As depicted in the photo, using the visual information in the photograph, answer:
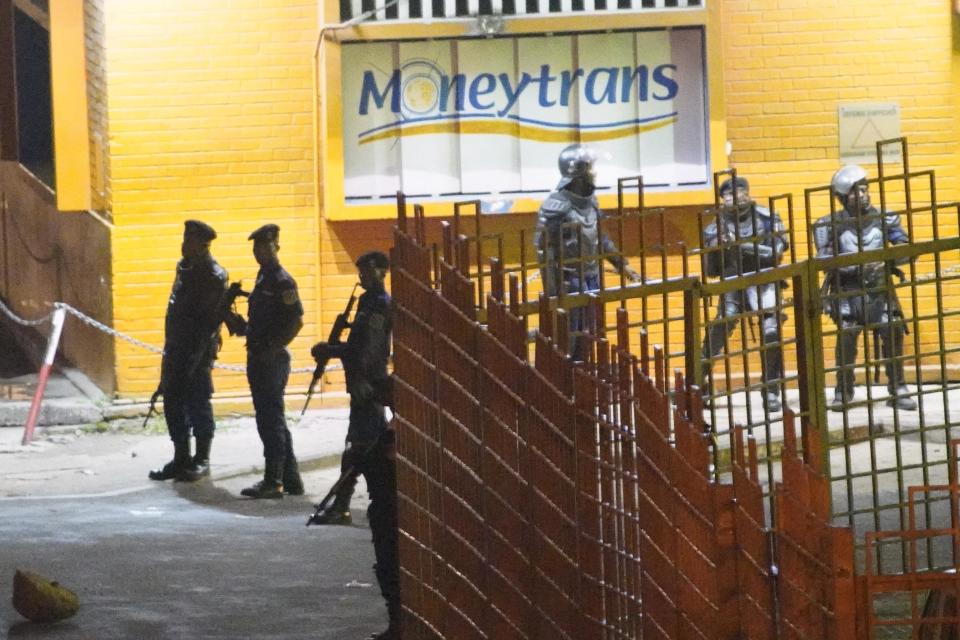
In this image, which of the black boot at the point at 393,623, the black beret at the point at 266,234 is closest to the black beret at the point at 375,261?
the black beret at the point at 266,234

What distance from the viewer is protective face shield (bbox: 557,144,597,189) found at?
36.9ft

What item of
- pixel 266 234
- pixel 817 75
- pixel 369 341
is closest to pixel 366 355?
pixel 369 341

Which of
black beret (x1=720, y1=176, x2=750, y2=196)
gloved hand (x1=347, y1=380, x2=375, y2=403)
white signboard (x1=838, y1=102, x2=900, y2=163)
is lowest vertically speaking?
gloved hand (x1=347, y1=380, x2=375, y2=403)

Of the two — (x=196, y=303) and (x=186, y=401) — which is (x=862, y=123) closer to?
(x=196, y=303)

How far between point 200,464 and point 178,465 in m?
0.14

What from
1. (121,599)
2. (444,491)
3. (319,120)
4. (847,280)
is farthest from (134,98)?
(444,491)

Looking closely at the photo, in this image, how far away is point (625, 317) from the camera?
17.3 feet

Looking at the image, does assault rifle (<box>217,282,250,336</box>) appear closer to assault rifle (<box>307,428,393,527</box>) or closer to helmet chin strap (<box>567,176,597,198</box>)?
assault rifle (<box>307,428,393,527</box>)

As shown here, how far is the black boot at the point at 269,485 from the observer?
10.2 meters

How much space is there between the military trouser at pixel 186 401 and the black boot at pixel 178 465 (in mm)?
61

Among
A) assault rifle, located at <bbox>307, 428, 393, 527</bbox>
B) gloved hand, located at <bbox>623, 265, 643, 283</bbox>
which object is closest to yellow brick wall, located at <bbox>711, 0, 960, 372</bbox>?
gloved hand, located at <bbox>623, 265, 643, 283</bbox>

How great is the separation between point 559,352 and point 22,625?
3119mm

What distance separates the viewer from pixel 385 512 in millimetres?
6344

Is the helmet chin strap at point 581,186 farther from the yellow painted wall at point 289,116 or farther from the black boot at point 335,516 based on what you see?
the black boot at point 335,516
